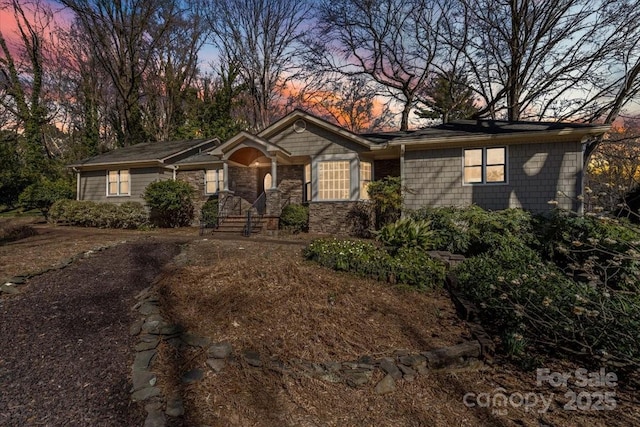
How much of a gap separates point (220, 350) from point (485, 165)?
34.8 ft

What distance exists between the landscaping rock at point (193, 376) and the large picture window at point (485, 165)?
10.6m

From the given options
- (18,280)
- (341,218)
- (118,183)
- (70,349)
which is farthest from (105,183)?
(70,349)

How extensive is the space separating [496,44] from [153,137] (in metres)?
25.5

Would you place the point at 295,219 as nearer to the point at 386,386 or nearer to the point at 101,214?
the point at 101,214

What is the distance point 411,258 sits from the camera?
6.28 m

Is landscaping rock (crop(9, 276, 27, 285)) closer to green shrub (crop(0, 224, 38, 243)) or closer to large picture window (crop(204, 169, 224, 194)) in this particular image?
green shrub (crop(0, 224, 38, 243))

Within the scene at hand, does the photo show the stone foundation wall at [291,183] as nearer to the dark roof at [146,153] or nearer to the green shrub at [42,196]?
the dark roof at [146,153]

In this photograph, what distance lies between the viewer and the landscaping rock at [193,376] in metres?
3.08

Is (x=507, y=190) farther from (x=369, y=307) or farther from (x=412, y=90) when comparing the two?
(x=412, y=90)

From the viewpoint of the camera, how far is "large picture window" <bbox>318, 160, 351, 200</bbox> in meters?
12.8

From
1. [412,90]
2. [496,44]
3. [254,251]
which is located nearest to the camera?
[254,251]

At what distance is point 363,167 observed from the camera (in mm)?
12875

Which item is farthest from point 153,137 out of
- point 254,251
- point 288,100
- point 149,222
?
point 254,251

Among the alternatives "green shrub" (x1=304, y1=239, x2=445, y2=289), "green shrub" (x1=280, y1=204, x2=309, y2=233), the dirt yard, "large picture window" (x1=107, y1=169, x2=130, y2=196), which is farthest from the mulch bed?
"large picture window" (x1=107, y1=169, x2=130, y2=196)
